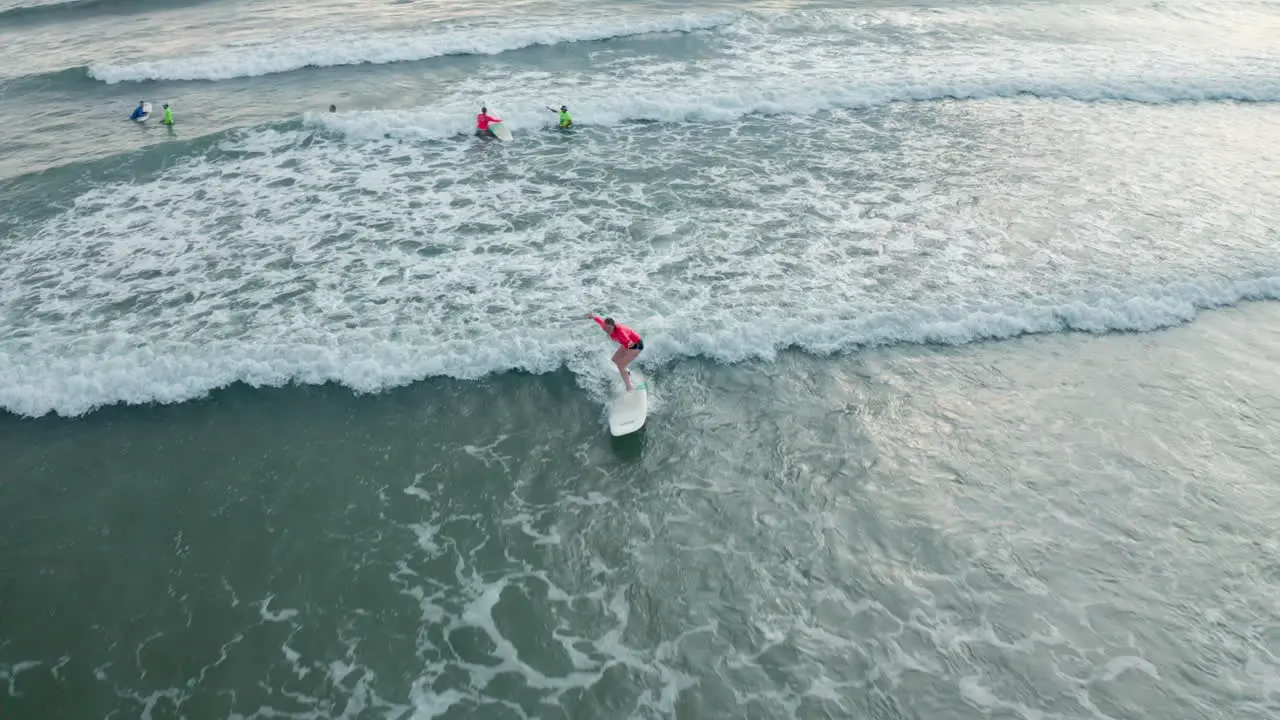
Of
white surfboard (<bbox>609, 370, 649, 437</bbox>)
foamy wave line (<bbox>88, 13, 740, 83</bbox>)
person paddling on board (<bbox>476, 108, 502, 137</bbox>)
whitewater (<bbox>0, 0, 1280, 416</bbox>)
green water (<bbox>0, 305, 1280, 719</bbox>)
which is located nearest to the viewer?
green water (<bbox>0, 305, 1280, 719</bbox>)

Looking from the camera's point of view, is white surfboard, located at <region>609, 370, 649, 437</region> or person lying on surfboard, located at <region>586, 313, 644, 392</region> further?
person lying on surfboard, located at <region>586, 313, 644, 392</region>

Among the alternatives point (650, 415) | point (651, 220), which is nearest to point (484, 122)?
point (651, 220)

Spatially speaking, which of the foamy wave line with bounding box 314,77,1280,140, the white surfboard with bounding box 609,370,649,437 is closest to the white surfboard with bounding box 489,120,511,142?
the foamy wave line with bounding box 314,77,1280,140

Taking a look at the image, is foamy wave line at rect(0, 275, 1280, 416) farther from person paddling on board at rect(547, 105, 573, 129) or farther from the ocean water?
person paddling on board at rect(547, 105, 573, 129)

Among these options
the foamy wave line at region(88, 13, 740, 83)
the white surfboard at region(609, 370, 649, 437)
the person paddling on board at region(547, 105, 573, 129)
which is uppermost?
the foamy wave line at region(88, 13, 740, 83)

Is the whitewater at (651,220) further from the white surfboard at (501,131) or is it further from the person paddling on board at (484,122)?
the person paddling on board at (484,122)

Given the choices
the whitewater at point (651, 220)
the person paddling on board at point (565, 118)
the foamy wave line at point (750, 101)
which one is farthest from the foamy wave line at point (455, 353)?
the foamy wave line at point (750, 101)

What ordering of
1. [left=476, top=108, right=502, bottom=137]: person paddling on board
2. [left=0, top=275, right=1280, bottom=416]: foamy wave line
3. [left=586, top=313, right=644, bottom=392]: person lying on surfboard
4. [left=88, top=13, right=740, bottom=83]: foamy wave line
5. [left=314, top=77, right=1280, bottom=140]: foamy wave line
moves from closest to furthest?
1. [left=586, top=313, right=644, bottom=392]: person lying on surfboard
2. [left=0, top=275, right=1280, bottom=416]: foamy wave line
3. [left=476, top=108, right=502, bottom=137]: person paddling on board
4. [left=314, top=77, right=1280, bottom=140]: foamy wave line
5. [left=88, top=13, right=740, bottom=83]: foamy wave line

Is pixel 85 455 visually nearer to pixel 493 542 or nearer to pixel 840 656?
pixel 493 542

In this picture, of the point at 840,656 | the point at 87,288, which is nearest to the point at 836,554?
the point at 840,656
